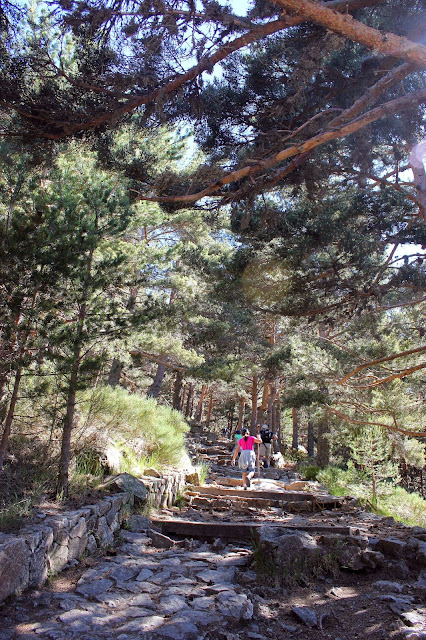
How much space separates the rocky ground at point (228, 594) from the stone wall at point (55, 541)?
13 cm

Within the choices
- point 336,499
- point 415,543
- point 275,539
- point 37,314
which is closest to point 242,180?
point 37,314

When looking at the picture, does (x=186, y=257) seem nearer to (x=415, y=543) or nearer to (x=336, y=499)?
(x=336, y=499)

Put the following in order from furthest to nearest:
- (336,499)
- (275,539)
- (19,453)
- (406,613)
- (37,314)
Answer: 1. (336,499)
2. (19,453)
3. (37,314)
4. (275,539)
5. (406,613)

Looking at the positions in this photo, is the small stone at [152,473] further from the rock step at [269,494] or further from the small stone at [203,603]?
the small stone at [203,603]

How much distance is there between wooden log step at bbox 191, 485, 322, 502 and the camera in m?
9.70

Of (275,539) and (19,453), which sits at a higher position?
(19,453)

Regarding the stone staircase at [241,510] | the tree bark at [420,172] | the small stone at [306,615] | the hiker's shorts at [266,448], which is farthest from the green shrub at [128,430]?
the tree bark at [420,172]

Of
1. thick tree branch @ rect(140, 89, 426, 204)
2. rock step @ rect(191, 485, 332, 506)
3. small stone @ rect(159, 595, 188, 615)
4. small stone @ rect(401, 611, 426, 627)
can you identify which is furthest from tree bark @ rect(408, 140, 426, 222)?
small stone @ rect(159, 595, 188, 615)

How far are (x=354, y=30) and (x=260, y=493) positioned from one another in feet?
28.9

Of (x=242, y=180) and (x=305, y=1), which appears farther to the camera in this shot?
(x=242, y=180)

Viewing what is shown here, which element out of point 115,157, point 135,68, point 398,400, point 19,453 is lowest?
point 19,453

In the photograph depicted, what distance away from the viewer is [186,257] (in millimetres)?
12102

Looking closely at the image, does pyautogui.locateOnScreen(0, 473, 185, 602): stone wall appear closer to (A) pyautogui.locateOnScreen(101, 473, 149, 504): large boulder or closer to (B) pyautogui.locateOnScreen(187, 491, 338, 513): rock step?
(A) pyautogui.locateOnScreen(101, 473, 149, 504): large boulder

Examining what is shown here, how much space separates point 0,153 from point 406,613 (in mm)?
7116
